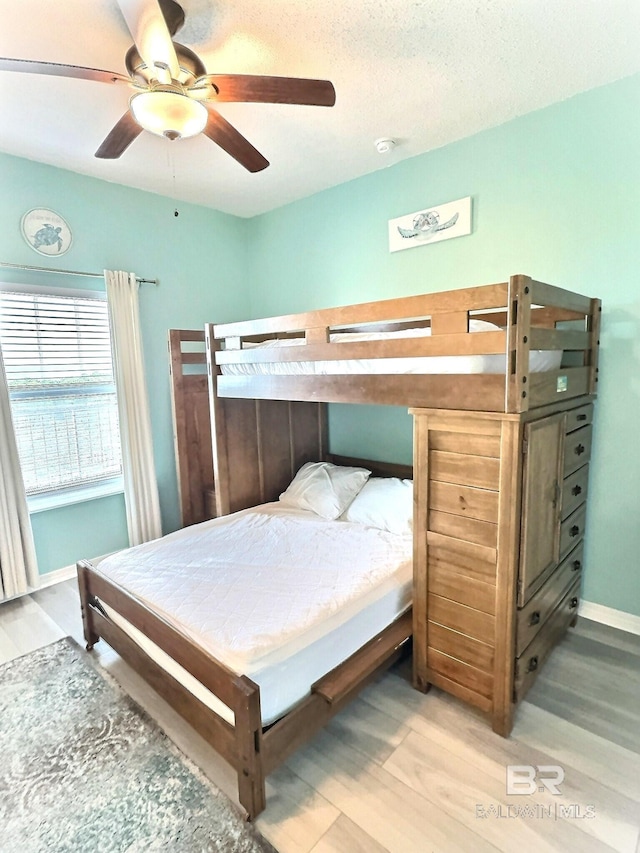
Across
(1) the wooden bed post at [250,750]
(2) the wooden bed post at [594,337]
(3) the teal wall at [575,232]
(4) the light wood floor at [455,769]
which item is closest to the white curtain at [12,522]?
(4) the light wood floor at [455,769]

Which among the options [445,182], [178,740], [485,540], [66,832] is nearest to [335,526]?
[485,540]

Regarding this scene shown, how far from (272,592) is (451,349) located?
1.24 m

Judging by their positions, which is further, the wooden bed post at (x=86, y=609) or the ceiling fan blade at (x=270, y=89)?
the wooden bed post at (x=86, y=609)

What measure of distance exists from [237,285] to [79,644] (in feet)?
9.62

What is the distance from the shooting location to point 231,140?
1.87 meters

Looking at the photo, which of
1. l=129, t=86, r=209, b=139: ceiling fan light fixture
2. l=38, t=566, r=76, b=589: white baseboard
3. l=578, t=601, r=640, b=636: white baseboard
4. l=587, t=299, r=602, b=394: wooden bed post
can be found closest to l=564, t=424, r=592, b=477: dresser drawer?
l=587, t=299, r=602, b=394: wooden bed post

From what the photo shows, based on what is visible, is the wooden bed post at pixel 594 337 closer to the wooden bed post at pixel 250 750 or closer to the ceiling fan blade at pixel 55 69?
the wooden bed post at pixel 250 750

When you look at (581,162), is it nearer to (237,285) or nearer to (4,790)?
(237,285)

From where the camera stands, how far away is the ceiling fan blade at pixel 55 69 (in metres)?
1.40

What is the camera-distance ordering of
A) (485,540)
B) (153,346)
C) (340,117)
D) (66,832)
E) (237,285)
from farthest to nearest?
(237,285)
(153,346)
(340,117)
(485,540)
(66,832)

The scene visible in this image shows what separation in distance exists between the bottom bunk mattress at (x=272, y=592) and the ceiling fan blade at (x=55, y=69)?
6.39 feet

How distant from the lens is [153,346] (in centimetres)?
333

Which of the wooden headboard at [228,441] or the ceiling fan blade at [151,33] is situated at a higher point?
the ceiling fan blade at [151,33]

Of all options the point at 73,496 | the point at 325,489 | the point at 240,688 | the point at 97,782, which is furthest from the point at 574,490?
the point at 73,496
